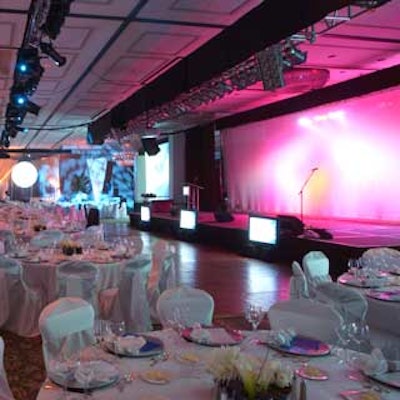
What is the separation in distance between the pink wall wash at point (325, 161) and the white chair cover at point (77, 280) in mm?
7819

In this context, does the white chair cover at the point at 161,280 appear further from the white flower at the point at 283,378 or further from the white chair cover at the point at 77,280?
the white flower at the point at 283,378

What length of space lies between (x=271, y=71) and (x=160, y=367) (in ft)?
17.6

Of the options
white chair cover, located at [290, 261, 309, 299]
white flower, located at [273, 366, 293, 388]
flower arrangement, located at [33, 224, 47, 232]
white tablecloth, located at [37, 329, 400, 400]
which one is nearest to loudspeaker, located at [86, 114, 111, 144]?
flower arrangement, located at [33, 224, 47, 232]

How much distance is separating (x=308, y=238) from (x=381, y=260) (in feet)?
14.3

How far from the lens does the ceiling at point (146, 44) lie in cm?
662

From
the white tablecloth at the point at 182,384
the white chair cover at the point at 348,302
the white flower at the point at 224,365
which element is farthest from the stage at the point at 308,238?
the white flower at the point at 224,365

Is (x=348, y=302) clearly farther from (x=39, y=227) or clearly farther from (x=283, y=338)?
(x=39, y=227)

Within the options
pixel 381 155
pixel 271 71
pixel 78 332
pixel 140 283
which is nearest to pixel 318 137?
pixel 381 155

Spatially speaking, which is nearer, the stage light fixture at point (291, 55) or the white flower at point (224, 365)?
the white flower at point (224, 365)

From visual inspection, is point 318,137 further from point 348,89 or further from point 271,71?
point 271,71

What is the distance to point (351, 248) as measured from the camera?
9.13 meters

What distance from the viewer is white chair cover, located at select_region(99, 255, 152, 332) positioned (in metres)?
5.95

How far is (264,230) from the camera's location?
11562 mm

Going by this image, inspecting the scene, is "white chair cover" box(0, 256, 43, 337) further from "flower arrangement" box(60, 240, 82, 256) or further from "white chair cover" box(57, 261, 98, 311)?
"flower arrangement" box(60, 240, 82, 256)
